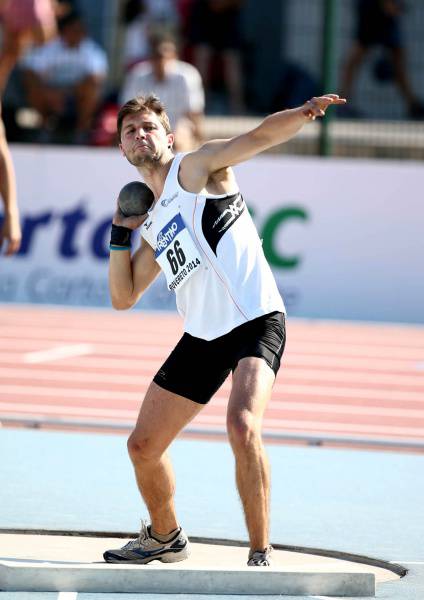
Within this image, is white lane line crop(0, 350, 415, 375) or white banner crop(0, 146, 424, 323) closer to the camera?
white lane line crop(0, 350, 415, 375)

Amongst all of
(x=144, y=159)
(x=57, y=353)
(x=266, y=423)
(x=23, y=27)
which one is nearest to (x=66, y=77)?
(x=23, y=27)

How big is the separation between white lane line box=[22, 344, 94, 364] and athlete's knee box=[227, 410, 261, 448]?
23.9ft

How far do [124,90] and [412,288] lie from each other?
426 centimetres

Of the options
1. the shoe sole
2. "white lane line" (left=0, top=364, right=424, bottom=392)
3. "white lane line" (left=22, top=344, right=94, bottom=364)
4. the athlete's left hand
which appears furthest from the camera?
"white lane line" (left=22, top=344, right=94, bottom=364)

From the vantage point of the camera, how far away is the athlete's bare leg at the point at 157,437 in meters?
6.31

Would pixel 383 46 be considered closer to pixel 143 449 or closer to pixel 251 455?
pixel 143 449

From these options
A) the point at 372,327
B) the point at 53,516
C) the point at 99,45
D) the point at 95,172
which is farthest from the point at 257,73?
the point at 53,516

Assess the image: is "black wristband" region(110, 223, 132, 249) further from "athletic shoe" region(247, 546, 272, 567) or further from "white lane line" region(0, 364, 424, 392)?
"white lane line" region(0, 364, 424, 392)

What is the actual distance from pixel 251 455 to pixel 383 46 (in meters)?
13.2

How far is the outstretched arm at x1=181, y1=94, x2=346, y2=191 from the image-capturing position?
6.12 m

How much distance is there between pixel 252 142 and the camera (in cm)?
621

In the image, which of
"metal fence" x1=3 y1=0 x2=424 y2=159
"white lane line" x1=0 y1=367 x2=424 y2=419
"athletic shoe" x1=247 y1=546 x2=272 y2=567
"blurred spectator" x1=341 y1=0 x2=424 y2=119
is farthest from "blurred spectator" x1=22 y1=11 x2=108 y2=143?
"athletic shoe" x1=247 y1=546 x2=272 y2=567

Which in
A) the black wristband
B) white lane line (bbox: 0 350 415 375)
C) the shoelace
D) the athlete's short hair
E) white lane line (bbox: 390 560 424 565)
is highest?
white lane line (bbox: 0 350 415 375)

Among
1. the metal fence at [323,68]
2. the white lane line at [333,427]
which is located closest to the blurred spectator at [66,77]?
the metal fence at [323,68]
